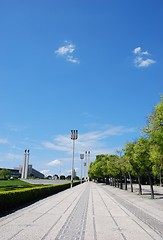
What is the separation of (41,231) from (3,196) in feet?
20.5

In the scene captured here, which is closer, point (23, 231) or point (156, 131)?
point (23, 231)

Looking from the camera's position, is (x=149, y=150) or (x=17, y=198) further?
(x=149, y=150)

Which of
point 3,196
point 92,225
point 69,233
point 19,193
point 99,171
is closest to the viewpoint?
point 69,233

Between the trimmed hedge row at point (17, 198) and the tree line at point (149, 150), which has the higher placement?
the tree line at point (149, 150)

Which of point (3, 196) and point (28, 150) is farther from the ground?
point (28, 150)

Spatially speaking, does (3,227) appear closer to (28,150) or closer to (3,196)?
(3,196)

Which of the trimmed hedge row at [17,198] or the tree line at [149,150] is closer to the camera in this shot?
the trimmed hedge row at [17,198]

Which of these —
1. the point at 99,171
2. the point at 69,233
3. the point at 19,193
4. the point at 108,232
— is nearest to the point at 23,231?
the point at 69,233

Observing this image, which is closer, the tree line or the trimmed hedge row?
the trimmed hedge row

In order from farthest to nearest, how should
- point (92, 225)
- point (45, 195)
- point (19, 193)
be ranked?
point (45, 195), point (19, 193), point (92, 225)

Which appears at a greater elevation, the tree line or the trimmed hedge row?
the tree line

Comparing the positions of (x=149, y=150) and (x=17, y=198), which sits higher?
(x=149, y=150)

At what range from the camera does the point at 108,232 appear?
34.1 ft

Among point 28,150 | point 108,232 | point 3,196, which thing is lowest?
point 108,232
